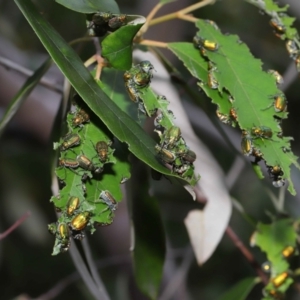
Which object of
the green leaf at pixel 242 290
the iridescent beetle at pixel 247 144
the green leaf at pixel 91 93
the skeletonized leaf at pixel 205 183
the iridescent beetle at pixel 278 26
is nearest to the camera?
the green leaf at pixel 91 93

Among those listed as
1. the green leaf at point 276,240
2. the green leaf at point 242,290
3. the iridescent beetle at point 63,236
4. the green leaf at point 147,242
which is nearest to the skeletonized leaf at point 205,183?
the green leaf at point 147,242

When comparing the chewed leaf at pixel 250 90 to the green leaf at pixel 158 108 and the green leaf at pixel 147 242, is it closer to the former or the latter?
the green leaf at pixel 158 108

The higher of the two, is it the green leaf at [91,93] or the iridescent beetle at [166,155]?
the green leaf at [91,93]

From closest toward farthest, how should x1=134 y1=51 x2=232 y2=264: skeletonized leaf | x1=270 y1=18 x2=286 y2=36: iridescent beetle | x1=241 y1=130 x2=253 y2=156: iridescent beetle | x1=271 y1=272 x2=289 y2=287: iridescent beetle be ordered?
x1=241 y1=130 x2=253 y2=156: iridescent beetle
x1=270 y1=18 x2=286 y2=36: iridescent beetle
x1=134 y1=51 x2=232 y2=264: skeletonized leaf
x1=271 y1=272 x2=289 y2=287: iridescent beetle

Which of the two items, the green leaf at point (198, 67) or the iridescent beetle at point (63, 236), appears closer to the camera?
the iridescent beetle at point (63, 236)

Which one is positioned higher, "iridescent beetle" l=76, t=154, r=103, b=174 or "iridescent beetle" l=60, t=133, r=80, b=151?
"iridescent beetle" l=60, t=133, r=80, b=151

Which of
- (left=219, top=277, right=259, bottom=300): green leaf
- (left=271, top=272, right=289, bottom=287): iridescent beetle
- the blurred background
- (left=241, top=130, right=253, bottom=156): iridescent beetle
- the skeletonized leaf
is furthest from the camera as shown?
the blurred background

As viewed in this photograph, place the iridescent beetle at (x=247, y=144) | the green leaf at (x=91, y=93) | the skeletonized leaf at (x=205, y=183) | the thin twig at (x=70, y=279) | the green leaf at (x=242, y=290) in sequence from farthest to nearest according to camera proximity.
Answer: the thin twig at (x=70, y=279) → the green leaf at (x=242, y=290) → the skeletonized leaf at (x=205, y=183) → the iridescent beetle at (x=247, y=144) → the green leaf at (x=91, y=93)

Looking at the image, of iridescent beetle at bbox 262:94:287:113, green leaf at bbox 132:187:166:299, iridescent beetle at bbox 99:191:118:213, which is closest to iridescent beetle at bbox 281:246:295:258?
green leaf at bbox 132:187:166:299

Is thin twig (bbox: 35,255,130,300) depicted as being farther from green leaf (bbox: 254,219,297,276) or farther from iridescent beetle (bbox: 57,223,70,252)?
iridescent beetle (bbox: 57,223,70,252)
